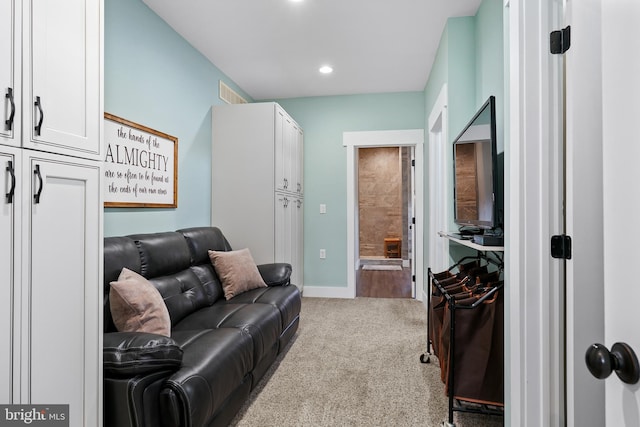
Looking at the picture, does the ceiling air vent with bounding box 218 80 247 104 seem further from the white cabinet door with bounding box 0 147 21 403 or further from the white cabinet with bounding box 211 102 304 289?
the white cabinet door with bounding box 0 147 21 403

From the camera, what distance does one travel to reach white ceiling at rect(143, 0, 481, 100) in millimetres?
2664

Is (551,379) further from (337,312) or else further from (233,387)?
(337,312)

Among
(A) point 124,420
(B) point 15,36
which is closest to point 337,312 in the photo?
(A) point 124,420

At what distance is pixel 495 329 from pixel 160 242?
6.91 ft

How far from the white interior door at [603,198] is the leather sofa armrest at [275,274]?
7.60ft

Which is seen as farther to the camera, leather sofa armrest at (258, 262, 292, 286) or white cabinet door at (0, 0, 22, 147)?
leather sofa armrest at (258, 262, 292, 286)

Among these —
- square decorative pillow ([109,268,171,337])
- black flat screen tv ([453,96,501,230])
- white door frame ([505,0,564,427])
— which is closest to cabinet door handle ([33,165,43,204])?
square decorative pillow ([109,268,171,337])

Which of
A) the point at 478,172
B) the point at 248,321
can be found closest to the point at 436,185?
the point at 478,172

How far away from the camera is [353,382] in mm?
2316

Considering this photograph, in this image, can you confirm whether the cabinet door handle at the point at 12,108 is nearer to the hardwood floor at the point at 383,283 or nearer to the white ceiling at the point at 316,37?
the white ceiling at the point at 316,37

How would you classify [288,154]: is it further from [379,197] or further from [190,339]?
[379,197]

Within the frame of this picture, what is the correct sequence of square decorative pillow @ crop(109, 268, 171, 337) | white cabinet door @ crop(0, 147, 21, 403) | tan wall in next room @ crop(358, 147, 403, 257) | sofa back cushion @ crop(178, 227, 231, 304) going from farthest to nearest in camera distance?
tan wall in next room @ crop(358, 147, 403, 257) < sofa back cushion @ crop(178, 227, 231, 304) < square decorative pillow @ crop(109, 268, 171, 337) < white cabinet door @ crop(0, 147, 21, 403)

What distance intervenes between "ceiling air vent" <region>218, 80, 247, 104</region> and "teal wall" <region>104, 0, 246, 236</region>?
0.08 m

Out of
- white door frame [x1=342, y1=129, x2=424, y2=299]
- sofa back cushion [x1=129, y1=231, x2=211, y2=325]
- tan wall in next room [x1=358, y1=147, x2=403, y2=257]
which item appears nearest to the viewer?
sofa back cushion [x1=129, y1=231, x2=211, y2=325]
